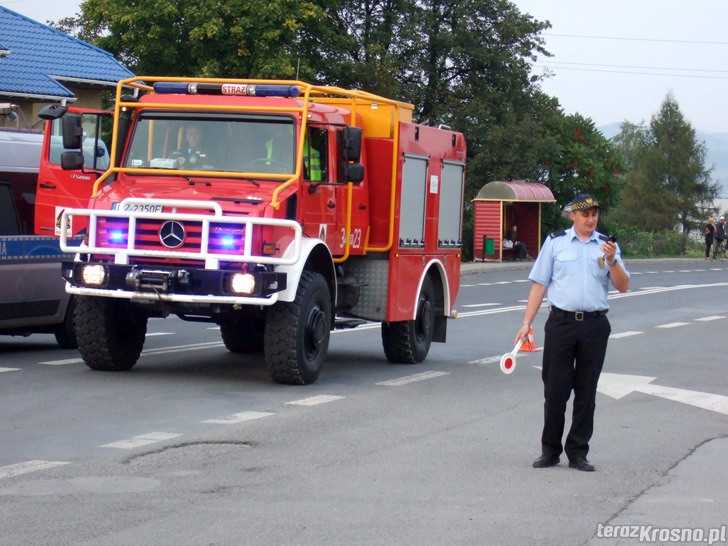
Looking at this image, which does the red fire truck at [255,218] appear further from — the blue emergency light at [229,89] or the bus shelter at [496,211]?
the bus shelter at [496,211]

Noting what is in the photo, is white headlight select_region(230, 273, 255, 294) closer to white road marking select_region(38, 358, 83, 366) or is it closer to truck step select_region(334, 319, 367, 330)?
truck step select_region(334, 319, 367, 330)

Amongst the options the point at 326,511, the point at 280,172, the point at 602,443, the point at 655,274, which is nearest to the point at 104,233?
the point at 280,172

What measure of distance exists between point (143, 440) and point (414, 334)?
6109 mm

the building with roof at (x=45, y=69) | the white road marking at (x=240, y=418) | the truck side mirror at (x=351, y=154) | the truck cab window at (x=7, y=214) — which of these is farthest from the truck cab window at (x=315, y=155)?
the building with roof at (x=45, y=69)

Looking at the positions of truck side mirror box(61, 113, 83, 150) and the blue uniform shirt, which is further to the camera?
truck side mirror box(61, 113, 83, 150)

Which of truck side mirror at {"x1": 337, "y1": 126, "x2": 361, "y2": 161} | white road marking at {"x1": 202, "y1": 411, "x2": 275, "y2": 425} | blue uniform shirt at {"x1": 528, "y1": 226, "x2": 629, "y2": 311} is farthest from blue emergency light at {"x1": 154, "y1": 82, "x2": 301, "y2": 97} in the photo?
blue uniform shirt at {"x1": 528, "y1": 226, "x2": 629, "y2": 311}

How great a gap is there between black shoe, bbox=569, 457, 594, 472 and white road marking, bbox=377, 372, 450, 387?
14.7 feet

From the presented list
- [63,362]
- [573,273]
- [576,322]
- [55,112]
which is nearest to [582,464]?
[576,322]

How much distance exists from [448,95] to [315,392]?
4684cm

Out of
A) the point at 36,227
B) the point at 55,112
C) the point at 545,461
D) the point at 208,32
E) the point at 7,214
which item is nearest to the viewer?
the point at 545,461

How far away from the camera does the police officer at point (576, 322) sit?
27.2 ft

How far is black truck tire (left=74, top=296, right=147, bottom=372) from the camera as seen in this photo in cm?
1243

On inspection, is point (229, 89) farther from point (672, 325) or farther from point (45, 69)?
point (45, 69)

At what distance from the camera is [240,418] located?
10227mm
